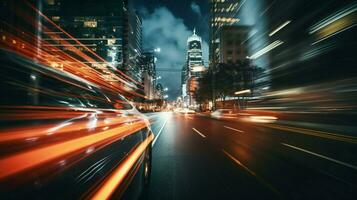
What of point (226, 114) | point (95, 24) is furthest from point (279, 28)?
point (95, 24)

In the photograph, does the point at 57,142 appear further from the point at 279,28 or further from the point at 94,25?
the point at 94,25

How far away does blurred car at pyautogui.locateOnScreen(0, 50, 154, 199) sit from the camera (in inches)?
68.5

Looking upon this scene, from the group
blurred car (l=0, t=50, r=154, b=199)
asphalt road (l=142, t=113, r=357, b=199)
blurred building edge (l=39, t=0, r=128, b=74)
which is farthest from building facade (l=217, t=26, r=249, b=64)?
blurred car (l=0, t=50, r=154, b=199)

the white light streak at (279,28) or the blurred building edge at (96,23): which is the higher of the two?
the blurred building edge at (96,23)

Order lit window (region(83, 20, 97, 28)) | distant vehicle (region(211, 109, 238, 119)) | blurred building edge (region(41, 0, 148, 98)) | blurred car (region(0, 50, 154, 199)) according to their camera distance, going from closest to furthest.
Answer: blurred car (region(0, 50, 154, 199)) < distant vehicle (region(211, 109, 238, 119)) < blurred building edge (region(41, 0, 148, 98)) < lit window (region(83, 20, 97, 28))

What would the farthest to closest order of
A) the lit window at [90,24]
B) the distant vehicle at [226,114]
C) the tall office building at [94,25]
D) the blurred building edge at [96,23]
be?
the lit window at [90,24]
the blurred building edge at [96,23]
the tall office building at [94,25]
the distant vehicle at [226,114]

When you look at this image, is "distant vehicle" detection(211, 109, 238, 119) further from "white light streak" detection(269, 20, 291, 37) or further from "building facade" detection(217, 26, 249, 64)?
"building facade" detection(217, 26, 249, 64)

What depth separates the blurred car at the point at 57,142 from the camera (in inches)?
68.5

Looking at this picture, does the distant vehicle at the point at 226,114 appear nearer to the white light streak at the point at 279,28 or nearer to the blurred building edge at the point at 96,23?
the white light streak at the point at 279,28

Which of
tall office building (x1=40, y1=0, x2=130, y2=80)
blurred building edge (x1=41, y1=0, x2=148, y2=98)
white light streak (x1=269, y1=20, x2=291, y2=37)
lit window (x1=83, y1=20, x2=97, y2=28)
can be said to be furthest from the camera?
lit window (x1=83, y1=20, x2=97, y2=28)

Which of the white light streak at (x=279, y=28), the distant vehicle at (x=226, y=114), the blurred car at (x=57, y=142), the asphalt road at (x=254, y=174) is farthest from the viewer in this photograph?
the distant vehicle at (x=226, y=114)

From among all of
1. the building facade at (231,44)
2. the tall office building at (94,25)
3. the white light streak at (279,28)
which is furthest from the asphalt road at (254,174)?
the tall office building at (94,25)

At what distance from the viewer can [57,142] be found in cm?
233

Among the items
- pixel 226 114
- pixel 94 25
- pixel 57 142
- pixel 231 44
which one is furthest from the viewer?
pixel 94 25
